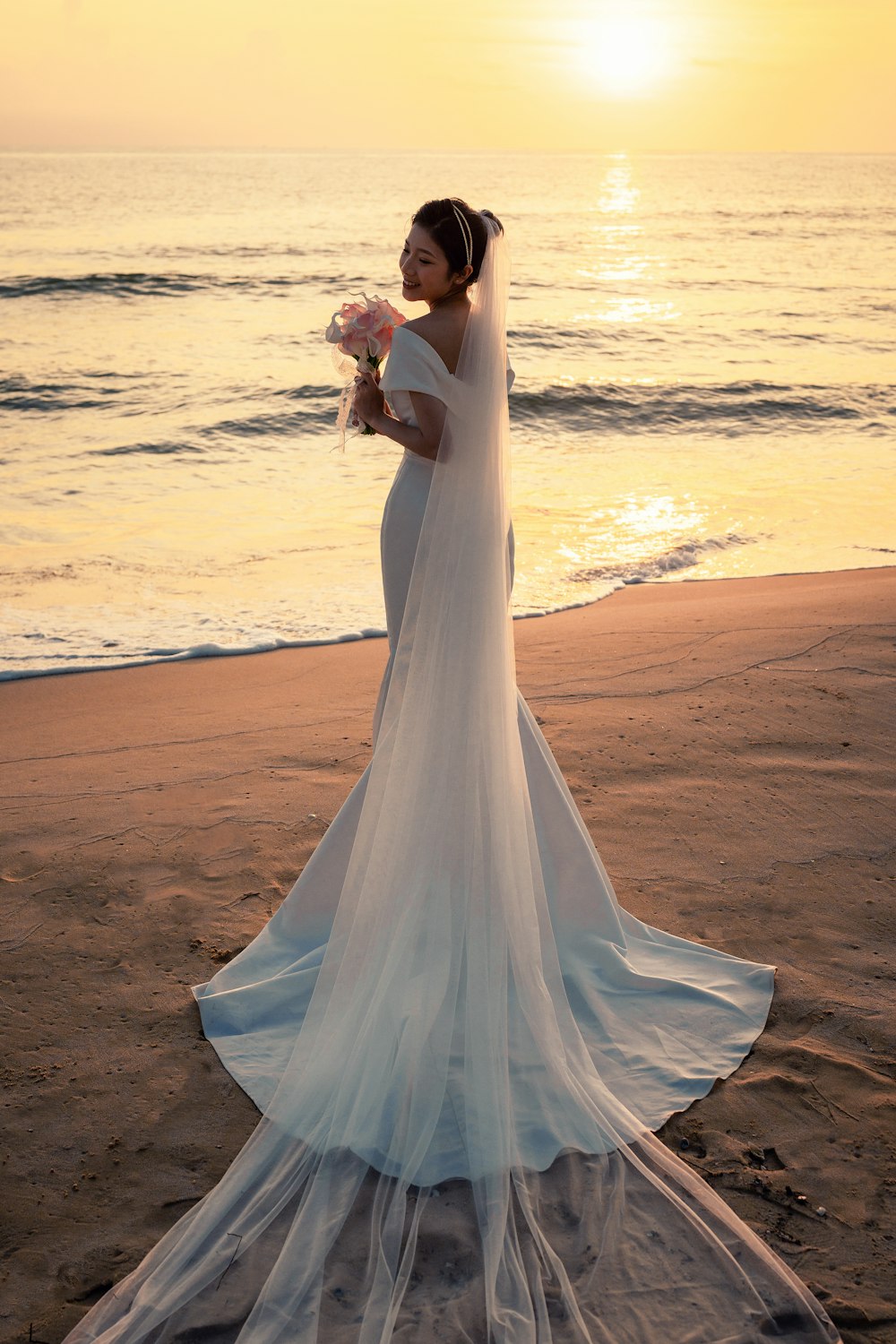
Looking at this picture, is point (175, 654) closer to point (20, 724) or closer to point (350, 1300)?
point (20, 724)

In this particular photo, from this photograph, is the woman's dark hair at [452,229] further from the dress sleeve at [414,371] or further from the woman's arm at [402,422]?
the woman's arm at [402,422]

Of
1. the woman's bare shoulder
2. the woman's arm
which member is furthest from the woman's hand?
the woman's bare shoulder

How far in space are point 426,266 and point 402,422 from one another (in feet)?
1.44

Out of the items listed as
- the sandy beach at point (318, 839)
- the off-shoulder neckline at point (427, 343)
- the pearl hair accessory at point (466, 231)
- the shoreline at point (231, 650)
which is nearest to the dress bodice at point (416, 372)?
the off-shoulder neckline at point (427, 343)

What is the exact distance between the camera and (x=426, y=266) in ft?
10.2

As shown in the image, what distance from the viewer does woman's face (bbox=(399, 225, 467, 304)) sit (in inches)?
121

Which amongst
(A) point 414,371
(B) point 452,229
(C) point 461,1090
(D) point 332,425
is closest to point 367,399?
(A) point 414,371

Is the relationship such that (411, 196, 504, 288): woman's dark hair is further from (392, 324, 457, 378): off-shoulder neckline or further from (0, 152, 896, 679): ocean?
(0, 152, 896, 679): ocean

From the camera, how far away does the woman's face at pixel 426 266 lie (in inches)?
121

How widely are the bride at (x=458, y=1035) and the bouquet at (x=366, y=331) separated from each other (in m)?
0.11

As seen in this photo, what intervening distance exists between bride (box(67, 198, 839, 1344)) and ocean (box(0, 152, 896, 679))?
4634mm

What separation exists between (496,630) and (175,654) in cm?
480

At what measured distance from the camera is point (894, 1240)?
2.62 metres

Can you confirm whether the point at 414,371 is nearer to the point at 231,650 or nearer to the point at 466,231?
the point at 466,231
